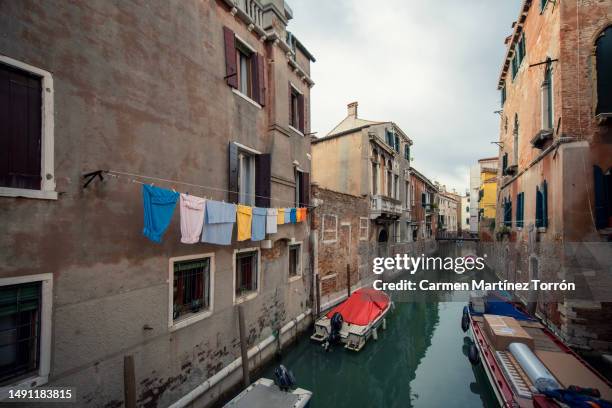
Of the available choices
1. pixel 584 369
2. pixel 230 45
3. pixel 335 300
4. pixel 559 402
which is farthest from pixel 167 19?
pixel 335 300

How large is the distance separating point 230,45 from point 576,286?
11161mm

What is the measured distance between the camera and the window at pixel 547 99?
10086 millimetres

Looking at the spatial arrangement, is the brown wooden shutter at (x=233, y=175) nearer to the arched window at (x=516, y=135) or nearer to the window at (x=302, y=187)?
the window at (x=302, y=187)

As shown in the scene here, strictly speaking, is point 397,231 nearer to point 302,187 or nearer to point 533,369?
point 302,187

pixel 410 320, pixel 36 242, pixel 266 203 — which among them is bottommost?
pixel 410 320

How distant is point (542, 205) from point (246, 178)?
1011cm

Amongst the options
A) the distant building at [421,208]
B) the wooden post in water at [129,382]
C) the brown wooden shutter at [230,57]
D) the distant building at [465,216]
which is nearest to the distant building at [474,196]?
the distant building at [421,208]

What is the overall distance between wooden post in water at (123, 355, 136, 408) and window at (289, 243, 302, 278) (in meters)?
6.33

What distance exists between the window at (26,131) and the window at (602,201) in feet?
39.3

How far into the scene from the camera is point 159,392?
5.19 meters

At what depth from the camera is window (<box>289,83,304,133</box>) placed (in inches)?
403

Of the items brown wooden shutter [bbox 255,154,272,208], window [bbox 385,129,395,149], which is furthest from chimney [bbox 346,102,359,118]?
brown wooden shutter [bbox 255,154,272,208]

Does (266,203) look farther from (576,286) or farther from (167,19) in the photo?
(576,286)

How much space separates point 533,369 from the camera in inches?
235
